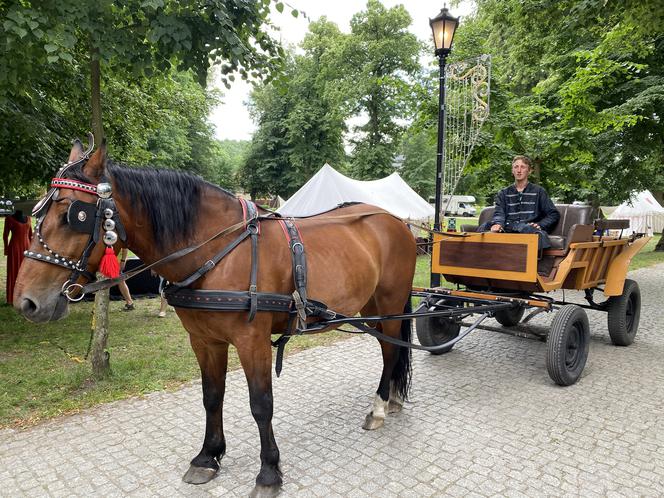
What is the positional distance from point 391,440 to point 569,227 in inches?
137

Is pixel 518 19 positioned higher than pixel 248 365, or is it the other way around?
pixel 518 19

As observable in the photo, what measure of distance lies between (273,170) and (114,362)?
28.8 metres

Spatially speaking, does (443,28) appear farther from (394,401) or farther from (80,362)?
(80,362)

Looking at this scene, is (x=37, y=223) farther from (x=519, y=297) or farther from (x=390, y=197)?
(x=390, y=197)

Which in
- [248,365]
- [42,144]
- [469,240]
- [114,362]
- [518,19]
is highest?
[518,19]

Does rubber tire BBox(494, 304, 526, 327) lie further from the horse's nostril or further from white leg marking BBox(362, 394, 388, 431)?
the horse's nostril

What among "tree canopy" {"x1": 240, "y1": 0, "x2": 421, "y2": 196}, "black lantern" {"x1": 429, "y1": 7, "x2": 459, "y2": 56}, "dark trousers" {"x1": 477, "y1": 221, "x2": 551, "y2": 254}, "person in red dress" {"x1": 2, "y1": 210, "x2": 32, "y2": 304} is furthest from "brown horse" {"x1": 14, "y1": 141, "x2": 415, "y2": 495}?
"tree canopy" {"x1": 240, "y1": 0, "x2": 421, "y2": 196}

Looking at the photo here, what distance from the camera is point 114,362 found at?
5.01 meters

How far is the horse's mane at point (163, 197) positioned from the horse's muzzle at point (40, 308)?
1.81 ft

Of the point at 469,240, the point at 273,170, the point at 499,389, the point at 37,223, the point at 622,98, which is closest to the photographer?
the point at 37,223

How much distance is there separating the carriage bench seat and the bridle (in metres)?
3.96

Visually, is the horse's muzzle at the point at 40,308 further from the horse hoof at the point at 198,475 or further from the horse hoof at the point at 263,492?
the horse hoof at the point at 263,492

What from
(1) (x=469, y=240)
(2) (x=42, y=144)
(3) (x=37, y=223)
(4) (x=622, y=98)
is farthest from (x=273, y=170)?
(3) (x=37, y=223)

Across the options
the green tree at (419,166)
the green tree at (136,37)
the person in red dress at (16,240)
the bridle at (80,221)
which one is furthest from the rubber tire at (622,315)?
the green tree at (419,166)
